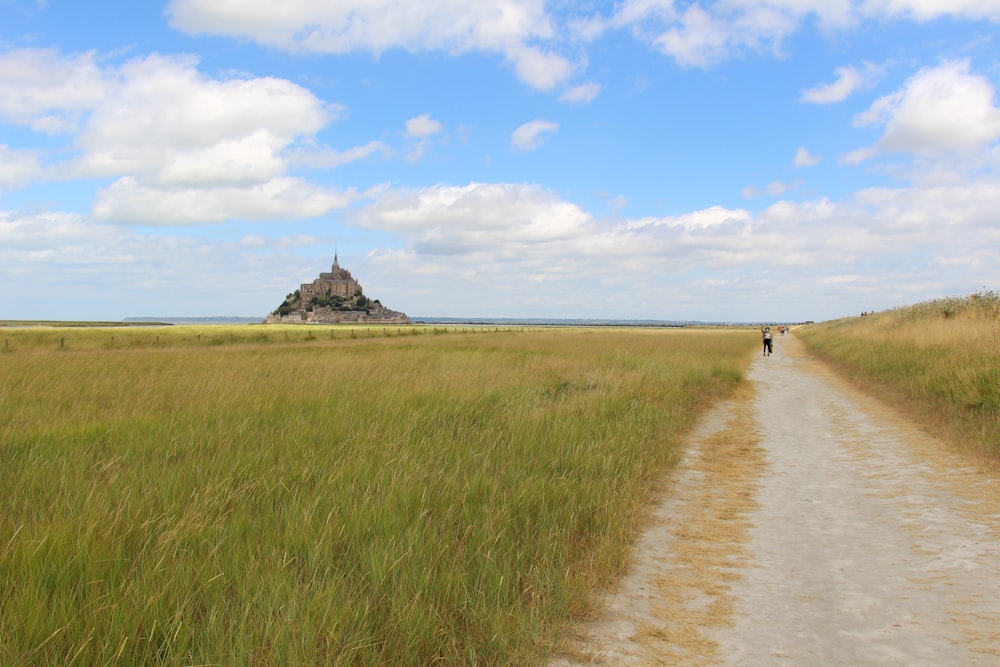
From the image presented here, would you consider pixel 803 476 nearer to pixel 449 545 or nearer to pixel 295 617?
pixel 449 545

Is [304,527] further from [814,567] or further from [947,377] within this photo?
[947,377]

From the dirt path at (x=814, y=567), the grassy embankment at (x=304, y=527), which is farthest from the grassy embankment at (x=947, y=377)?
the grassy embankment at (x=304, y=527)

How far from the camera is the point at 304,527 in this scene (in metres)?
4.38

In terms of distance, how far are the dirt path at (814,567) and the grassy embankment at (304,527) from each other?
42 cm

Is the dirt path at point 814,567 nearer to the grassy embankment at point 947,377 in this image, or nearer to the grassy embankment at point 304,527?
the grassy embankment at point 304,527

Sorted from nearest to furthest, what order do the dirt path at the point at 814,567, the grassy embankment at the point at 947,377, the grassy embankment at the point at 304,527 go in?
the grassy embankment at the point at 304,527
the dirt path at the point at 814,567
the grassy embankment at the point at 947,377

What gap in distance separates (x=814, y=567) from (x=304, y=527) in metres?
3.94

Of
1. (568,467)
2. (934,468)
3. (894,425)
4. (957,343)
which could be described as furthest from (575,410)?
(957,343)

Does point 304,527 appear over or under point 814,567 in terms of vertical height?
over

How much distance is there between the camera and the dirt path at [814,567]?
141 inches

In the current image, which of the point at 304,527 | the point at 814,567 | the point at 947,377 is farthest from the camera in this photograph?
the point at 947,377

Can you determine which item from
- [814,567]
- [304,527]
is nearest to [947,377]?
[814,567]

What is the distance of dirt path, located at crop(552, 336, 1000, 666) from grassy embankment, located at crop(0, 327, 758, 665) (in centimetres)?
42

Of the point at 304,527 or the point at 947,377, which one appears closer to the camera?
the point at 304,527
